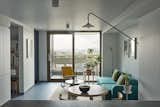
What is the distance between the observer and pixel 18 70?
6.96 m

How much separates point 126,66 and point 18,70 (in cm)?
374

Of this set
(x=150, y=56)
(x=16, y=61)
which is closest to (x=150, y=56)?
(x=150, y=56)

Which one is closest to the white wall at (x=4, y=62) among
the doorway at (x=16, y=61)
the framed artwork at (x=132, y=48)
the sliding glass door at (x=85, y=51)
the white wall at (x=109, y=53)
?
the doorway at (x=16, y=61)

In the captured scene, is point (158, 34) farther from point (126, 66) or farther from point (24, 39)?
point (24, 39)

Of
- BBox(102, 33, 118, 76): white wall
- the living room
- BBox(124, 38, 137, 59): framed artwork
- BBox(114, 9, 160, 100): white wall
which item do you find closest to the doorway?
the living room

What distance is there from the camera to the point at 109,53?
921cm

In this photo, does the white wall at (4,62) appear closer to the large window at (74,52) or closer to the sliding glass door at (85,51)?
the large window at (74,52)

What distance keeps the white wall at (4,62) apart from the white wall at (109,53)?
4685 millimetres

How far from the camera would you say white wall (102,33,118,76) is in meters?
9.22

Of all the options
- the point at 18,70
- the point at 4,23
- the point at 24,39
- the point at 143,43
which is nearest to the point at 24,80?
the point at 18,70

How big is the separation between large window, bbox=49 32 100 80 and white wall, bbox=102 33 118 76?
20.7 inches

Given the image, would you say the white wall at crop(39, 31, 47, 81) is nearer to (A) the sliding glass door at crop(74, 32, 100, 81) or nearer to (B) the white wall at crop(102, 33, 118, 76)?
(A) the sliding glass door at crop(74, 32, 100, 81)

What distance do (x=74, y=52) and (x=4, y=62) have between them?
4.70 m

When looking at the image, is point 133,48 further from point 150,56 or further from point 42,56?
point 42,56
